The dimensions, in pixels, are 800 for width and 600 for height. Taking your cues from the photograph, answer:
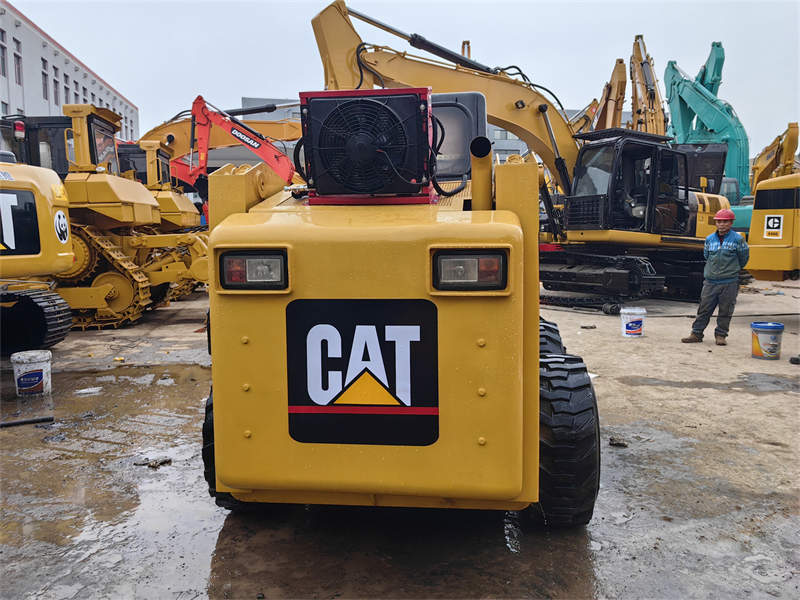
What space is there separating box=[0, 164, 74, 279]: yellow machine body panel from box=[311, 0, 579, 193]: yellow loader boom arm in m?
4.72

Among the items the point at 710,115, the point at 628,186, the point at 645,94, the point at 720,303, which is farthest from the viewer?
the point at 710,115

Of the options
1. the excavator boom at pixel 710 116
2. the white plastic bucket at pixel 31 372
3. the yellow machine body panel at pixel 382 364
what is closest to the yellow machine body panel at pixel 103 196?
the white plastic bucket at pixel 31 372

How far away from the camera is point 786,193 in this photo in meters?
8.34

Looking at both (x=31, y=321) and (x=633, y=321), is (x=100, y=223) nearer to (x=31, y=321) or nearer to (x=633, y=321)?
(x=31, y=321)

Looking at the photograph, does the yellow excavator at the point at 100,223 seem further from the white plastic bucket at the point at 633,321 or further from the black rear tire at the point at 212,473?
the black rear tire at the point at 212,473

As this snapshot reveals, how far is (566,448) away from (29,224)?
5.01 m

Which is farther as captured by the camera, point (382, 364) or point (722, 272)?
point (722, 272)

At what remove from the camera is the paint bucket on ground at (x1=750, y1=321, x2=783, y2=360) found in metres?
6.48

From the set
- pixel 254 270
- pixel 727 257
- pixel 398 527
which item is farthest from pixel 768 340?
pixel 254 270

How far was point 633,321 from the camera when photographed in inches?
309

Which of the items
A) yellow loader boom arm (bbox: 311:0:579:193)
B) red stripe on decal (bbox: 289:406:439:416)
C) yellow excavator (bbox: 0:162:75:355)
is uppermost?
yellow loader boom arm (bbox: 311:0:579:193)

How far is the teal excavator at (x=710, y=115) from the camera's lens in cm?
1884

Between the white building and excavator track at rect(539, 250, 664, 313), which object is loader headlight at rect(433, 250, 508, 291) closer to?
excavator track at rect(539, 250, 664, 313)

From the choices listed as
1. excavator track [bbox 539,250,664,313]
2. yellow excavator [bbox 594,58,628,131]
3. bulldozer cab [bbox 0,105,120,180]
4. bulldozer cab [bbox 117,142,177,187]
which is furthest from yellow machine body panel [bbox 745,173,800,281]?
bulldozer cab [bbox 117,142,177,187]
